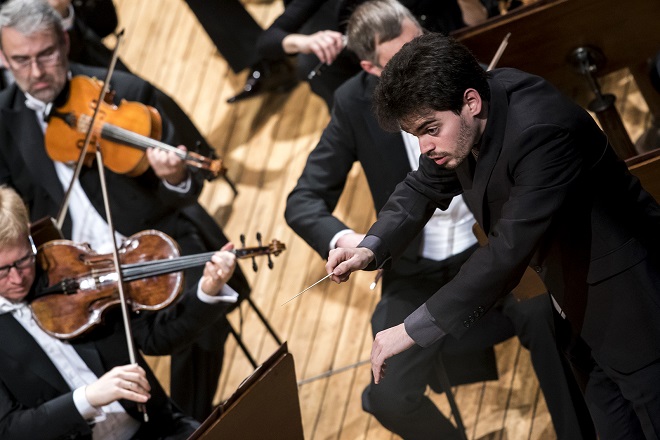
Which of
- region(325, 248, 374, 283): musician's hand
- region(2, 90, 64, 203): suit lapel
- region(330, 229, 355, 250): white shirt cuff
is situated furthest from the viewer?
region(2, 90, 64, 203): suit lapel

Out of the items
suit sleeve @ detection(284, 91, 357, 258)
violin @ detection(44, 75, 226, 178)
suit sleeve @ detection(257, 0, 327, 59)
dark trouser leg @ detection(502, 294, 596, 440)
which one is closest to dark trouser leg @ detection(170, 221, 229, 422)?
violin @ detection(44, 75, 226, 178)

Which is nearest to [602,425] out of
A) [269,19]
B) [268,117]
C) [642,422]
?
[642,422]

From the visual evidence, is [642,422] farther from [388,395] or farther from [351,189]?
[351,189]

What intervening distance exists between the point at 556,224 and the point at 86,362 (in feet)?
4.28

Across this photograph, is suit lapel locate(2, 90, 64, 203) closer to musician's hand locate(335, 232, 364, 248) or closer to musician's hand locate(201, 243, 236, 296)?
musician's hand locate(201, 243, 236, 296)

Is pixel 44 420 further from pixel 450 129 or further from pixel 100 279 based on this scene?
pixel 450 129

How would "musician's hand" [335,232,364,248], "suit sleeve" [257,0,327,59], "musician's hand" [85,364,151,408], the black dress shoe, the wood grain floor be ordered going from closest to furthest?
"musician's hand" [85,364,151,408] < "musician's hand" [335,232,364,248] < the wood grain floor < "suit sleeve" [257,0,327,59] < the black dress shoe

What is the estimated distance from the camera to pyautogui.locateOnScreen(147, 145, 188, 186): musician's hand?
9.61 ft

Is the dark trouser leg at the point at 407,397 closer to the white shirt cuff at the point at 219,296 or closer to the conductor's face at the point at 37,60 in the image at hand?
the white shirt cuff at the point at 219,296

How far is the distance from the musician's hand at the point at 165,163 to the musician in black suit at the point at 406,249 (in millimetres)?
462

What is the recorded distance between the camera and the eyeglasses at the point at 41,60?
297 centimetres

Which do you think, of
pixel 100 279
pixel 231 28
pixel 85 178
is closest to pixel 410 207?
pixel 100 279

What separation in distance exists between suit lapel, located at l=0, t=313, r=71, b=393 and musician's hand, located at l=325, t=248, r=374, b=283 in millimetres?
925

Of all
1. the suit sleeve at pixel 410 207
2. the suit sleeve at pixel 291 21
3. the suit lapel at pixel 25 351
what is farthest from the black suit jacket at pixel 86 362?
the suit sleeve at pixel 291 21
